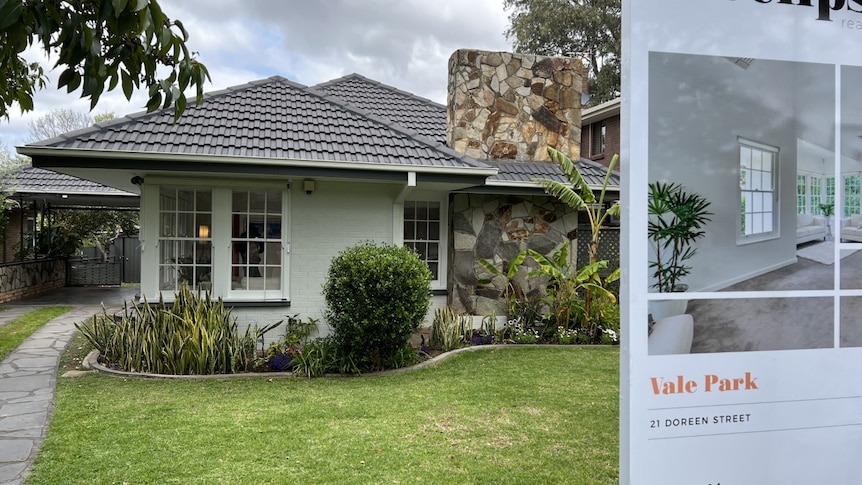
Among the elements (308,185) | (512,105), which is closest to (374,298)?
(308,185)

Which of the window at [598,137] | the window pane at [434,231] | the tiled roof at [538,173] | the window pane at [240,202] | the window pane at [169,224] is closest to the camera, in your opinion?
the window pane at [169,224]

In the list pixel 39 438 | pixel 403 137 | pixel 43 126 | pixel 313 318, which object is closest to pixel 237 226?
pixel 313 318

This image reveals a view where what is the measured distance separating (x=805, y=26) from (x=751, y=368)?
5.09 feet

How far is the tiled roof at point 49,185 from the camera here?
15086 millimetres

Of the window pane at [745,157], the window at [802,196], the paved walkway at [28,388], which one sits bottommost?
the paved walkway at [28,388]

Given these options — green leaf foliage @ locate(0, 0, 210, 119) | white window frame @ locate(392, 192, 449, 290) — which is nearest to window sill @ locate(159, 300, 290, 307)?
white window frame @ locate(392, 192, 449, 290)

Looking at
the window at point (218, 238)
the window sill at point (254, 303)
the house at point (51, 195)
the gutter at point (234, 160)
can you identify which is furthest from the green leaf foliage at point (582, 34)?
the window sill at point (254, 303)

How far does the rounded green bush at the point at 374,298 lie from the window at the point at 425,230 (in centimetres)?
305

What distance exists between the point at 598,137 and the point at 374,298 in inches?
658

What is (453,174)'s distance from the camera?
8945 mm

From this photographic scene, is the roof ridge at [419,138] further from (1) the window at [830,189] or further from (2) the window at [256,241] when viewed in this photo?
(1) the window at [830,189]

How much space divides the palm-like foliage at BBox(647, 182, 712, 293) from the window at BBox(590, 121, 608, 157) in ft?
65.4

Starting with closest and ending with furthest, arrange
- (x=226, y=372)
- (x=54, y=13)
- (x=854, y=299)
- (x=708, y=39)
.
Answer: (x=708, y=39)
(x=854, y=299)
(x=54, y=13)
(x=226, y=372)

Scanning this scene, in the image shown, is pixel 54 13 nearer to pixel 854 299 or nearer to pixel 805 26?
pixel 805 26
